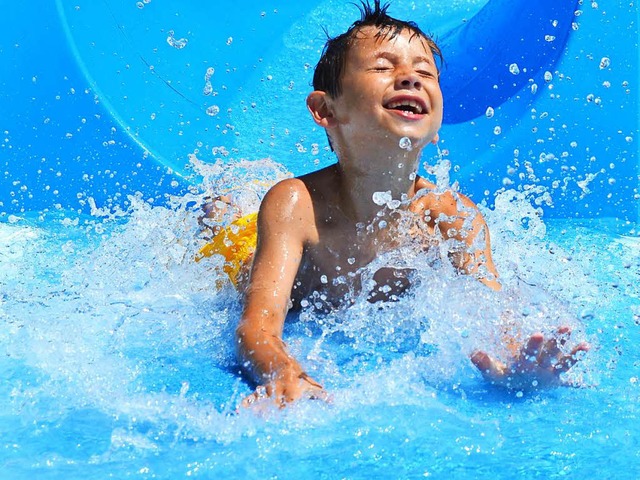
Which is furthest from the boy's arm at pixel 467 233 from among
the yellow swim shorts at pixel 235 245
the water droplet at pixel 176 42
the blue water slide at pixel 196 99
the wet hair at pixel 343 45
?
the water droplet at pixel 176 42

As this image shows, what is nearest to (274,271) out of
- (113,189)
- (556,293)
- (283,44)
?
(556,293)

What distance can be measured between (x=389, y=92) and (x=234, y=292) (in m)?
0.64

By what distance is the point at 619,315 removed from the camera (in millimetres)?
2037

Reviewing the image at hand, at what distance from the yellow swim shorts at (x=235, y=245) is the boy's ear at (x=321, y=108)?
330 mm

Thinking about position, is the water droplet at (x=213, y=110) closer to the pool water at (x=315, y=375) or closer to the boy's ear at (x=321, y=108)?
the pool water at (x=315, y=375)

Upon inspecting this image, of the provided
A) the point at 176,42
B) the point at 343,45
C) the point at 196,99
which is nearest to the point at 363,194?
the point at 343,45

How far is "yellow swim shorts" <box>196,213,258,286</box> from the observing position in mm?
2223

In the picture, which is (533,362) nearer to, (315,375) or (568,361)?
(568,361)

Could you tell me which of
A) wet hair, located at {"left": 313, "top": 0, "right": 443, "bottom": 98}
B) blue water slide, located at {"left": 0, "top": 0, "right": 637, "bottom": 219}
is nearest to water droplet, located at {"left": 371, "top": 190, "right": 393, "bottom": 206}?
wet hair, located at {"left": 313, "top": 0, "right": 443, "bottom": 98}

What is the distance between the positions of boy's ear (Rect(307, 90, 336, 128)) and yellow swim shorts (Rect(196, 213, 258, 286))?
330 millimetres

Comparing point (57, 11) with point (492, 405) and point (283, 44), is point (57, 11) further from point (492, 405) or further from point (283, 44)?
→ point (492, 405)

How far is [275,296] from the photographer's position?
5.83ft

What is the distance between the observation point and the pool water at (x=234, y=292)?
1382mm

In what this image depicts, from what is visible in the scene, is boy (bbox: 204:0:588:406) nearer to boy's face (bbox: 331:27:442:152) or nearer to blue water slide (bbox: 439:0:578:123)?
boy's face (bbox: 331:27:442:152)
